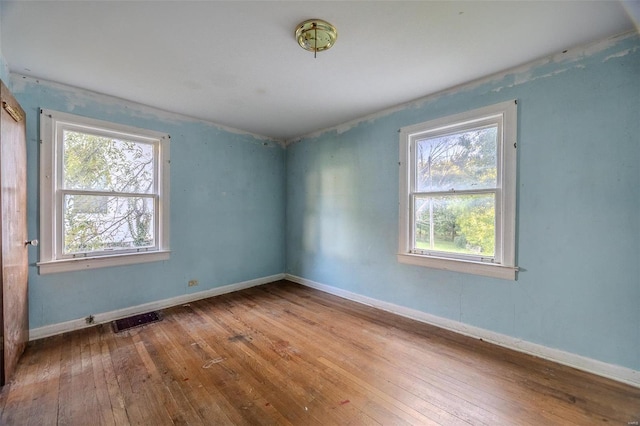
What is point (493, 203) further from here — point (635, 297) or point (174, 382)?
point (174, 382)

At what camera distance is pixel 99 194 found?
2.81 metres

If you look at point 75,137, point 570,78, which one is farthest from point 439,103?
point 75,137

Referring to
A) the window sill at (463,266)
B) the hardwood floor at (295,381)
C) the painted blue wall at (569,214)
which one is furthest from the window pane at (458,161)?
the hardwood floor at (295,381)

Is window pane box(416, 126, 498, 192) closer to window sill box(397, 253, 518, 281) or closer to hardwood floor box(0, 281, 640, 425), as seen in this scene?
window sill box(397, 253, 518, 281)

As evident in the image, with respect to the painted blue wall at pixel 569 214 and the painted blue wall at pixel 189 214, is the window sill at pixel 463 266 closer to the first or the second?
the painted blue wall at pixel 569 214

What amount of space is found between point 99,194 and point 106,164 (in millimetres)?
345

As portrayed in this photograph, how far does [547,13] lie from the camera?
163 centimetres

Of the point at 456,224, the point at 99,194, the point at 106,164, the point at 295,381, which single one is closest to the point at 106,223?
the point at 99,194

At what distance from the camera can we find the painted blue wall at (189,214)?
2.49 m

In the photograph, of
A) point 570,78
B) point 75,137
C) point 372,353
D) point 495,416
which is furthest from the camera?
point 75,137

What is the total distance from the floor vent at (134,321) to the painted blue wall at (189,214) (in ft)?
0.55

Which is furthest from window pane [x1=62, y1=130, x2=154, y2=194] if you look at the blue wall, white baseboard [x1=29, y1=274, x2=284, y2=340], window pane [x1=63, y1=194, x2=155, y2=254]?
white baseboard [x1=29, y1=274, x2=284, y2=340]

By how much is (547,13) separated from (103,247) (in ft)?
14.2

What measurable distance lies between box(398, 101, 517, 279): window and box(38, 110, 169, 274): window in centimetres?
299
